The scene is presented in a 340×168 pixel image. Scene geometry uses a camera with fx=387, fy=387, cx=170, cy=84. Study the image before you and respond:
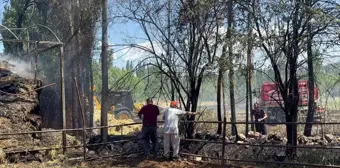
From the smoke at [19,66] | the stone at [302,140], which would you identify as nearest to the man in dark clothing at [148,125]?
the stone at [302,140]

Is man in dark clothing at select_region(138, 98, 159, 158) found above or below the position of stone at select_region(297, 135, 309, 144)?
above

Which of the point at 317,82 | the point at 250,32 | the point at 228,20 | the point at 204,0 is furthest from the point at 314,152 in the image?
the point at 204,0

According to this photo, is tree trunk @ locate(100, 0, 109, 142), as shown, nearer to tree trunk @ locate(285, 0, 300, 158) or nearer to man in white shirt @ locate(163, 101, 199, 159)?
man in white shirt @ locate(163, 101, 199, 159)

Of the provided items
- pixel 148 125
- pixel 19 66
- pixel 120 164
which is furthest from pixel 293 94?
pixel 19 66

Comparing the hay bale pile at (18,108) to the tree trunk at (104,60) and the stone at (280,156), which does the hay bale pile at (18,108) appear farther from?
the stone at (280,156)

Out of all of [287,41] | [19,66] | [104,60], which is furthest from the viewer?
[19,66]

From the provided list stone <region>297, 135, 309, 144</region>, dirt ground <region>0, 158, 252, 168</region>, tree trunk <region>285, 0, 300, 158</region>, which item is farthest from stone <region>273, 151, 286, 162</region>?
stone <region>297, 135, 309, 144</region>

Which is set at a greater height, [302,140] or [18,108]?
[18,108]

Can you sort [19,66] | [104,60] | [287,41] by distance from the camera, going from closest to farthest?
[287,41], [104,60], [19,66]

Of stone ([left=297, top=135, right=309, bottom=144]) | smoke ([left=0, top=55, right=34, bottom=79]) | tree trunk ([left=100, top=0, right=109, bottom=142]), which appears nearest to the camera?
stone ([left=297, top=135, right=309, bottom=144])

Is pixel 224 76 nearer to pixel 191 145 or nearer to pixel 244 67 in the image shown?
pixel 244 67

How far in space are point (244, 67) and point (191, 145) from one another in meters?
2.92

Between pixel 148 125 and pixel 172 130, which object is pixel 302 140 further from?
pixel 148 125

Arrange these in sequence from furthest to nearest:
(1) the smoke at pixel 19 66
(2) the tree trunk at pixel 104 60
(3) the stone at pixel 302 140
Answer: (1) the smoke at pixel 19 66 → (2) the tree trunk at pixel 104 60 → (3) the stone at pixel 302 140
